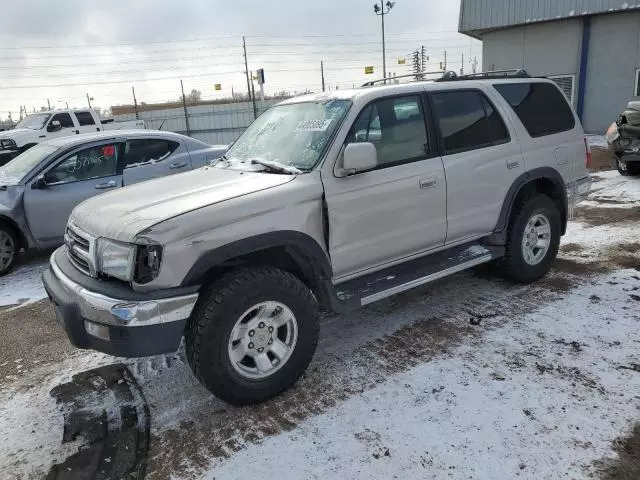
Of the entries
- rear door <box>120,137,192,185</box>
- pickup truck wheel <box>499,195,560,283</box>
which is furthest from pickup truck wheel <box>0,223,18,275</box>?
pickup truck wheel <box>499,195,560,283</box>

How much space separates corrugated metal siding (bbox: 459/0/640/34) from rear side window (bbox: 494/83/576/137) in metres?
14.0

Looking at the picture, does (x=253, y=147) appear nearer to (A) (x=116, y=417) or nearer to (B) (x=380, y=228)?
(B) (x=380, y=228)

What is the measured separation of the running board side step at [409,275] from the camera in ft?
11.9

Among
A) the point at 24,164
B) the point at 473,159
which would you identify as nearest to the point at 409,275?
the point at 473,159

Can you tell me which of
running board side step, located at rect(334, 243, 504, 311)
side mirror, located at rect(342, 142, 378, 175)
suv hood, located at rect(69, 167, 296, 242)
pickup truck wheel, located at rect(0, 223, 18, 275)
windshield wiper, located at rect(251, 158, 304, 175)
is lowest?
pickup truck wheel, located at rect(0, 223, 18, 275)

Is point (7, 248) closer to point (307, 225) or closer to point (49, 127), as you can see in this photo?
point (307, 225)

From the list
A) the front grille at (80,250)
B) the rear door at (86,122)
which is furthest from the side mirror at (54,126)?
the front grille at (80,250)

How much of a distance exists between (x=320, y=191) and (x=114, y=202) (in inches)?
55.2

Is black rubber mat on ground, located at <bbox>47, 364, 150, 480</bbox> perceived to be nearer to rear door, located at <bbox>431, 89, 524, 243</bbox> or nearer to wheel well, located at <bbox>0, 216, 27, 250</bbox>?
rear door, located at <bbox>431, 89, 524, 243</bbox>

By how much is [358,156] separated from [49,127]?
16.4m

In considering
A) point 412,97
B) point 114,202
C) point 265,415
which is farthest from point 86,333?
point 412,97

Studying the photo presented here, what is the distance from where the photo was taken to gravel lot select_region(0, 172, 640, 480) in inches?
107

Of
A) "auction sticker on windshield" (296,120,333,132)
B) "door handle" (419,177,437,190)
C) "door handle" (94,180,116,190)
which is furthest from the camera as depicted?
"door handle" (94,180,116,190)

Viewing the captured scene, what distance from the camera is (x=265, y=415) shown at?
3.20m
